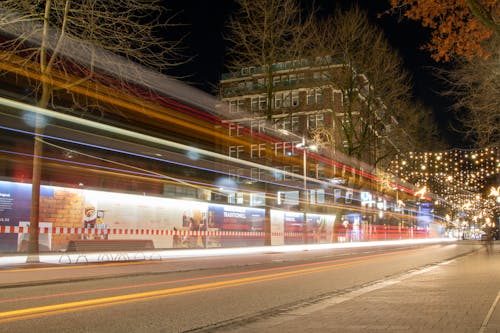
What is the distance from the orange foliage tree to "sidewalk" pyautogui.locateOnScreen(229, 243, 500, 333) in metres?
5.99

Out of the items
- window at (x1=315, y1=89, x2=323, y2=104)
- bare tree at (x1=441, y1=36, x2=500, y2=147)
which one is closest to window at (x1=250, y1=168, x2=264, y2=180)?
window at (x1=315, y1=89, x2=323, y2=104)

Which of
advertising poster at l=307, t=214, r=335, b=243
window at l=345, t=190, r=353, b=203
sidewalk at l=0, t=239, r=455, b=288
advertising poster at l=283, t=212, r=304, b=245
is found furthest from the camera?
Answer: window at l=345, t=190, r=353, b=203

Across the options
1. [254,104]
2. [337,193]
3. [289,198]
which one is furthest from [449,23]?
[337,193]

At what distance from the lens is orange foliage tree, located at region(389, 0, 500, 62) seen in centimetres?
1253

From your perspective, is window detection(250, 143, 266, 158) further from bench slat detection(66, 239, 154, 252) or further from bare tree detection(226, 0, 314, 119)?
bench slat detection(66, 239, 154, 252)

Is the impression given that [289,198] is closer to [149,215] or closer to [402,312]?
[149,215]

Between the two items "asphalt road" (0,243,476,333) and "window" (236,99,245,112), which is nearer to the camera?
"asphalt road" (0,243,476,333)

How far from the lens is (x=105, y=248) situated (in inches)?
866

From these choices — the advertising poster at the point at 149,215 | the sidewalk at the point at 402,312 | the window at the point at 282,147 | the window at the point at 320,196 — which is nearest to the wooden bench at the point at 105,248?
the advertising poster at the point at 149,215

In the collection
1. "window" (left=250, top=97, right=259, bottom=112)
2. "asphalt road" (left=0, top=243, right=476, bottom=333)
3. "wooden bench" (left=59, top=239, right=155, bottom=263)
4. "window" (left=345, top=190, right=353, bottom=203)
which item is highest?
"window" (left=250, top=97, right=259, bottom=112)

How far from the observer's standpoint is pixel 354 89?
43.0 m

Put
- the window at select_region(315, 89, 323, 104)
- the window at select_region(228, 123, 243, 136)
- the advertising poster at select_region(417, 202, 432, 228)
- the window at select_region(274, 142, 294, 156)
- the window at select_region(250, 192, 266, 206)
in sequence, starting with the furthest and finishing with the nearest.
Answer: the advertising poster at select_region(417, 202, 432, 228), the window at select_region(315, 89, 323, 104), the window at select_region(274, 142, 294, 156), the window at select_region(228, 123, 243, 136), the window at select_region(250, 192, 266, 206)

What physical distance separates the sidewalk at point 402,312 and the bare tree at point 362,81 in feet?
95.2

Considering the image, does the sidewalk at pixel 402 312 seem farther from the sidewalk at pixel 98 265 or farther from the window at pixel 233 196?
the window at pixel 233 196
